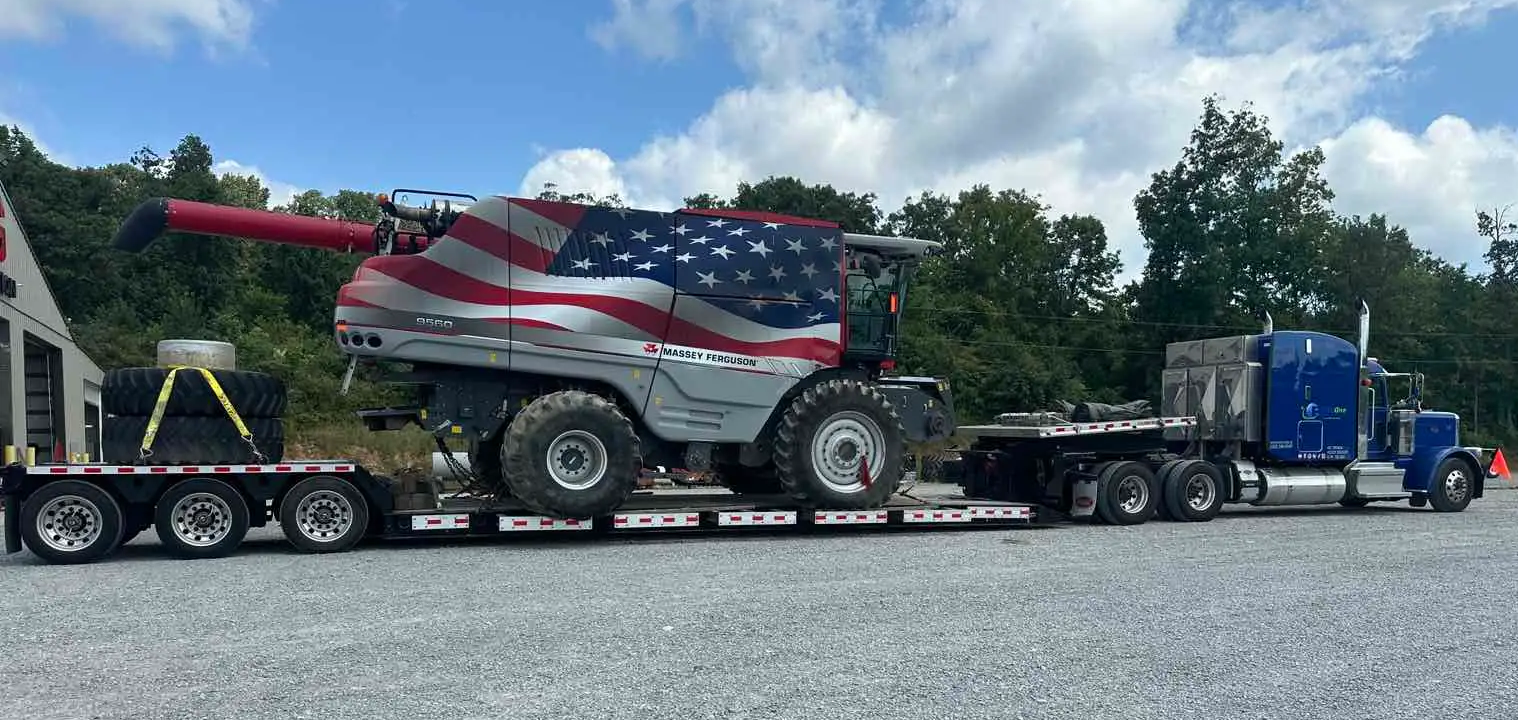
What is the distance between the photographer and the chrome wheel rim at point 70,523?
32.9 ft

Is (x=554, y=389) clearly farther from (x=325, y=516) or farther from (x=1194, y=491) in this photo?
(x=1194, y=491)

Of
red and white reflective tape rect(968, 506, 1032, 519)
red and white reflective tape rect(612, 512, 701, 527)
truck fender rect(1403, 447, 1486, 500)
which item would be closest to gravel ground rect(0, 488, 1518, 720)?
red and white reflective tape rect(612, 512, 701, 527)

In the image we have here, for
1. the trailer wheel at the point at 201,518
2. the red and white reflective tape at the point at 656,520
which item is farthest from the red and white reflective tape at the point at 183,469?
the red and white reflective tape at the point at 656,520

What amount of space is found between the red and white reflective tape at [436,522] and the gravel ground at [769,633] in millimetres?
285

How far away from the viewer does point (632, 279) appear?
11.9m

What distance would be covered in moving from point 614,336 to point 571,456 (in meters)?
1.47

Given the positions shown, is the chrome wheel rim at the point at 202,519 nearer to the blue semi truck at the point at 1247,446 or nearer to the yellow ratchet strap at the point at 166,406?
the yellow ratchet strap at the point at 166,406

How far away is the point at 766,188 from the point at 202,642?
49879mm

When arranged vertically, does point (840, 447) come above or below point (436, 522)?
above

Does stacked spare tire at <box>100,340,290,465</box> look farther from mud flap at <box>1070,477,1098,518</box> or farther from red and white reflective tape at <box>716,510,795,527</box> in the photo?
mud flap at <box>1070,477,1098,518</box>

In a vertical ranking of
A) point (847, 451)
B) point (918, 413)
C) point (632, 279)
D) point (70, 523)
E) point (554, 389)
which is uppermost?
point (632, 279)

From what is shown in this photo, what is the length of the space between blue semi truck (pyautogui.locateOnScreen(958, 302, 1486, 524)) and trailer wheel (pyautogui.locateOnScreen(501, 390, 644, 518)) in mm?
5909

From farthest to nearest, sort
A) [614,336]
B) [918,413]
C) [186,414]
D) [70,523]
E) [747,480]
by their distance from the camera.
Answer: [747,480], [918,413], [614,336], [186,414], [70,523]

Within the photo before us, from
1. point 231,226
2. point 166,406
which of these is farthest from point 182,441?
point 231,226
